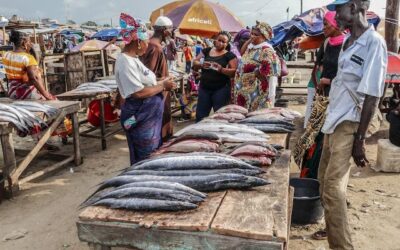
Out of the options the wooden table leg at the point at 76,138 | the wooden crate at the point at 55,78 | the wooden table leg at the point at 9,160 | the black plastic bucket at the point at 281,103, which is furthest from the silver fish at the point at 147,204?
the wooden crate at the point at 55,78

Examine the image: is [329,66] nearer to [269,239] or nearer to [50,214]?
[269,239]

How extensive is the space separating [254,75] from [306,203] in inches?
85.2

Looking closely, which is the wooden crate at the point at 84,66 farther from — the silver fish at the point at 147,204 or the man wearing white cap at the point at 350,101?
the silver fish at the point at 147,204

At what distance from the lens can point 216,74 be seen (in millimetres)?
6164

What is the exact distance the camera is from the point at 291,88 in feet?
45.0

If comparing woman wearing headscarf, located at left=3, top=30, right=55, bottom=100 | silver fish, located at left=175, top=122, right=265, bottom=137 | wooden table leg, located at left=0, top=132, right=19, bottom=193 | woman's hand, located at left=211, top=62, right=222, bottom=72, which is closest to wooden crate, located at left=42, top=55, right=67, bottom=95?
woman wearing headscarf, located at left=3, top=30, right=55, bottom=100

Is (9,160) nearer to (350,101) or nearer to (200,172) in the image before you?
(200,172)

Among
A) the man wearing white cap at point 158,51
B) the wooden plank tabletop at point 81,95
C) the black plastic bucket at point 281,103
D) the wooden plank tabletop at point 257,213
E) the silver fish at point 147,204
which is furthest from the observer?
the black plastic bucket at point 281,103

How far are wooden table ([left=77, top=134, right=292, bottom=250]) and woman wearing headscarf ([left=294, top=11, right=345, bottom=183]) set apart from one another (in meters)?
2.55

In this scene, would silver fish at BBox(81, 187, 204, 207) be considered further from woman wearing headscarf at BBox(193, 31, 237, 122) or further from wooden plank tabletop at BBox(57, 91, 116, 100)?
wooden plank tabletop at BBox(57, 91, 116, 100)

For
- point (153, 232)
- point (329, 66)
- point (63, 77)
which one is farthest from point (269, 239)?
point (63, 77)

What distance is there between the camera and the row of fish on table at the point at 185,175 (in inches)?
89.2

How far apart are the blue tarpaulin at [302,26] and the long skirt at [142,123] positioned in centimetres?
775

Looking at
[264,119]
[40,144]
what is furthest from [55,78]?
[264,119]
